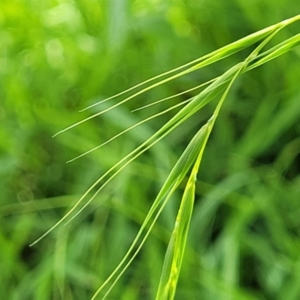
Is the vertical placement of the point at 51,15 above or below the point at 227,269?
above

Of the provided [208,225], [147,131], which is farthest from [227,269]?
[147,131]

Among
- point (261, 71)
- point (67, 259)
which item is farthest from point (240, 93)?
point (67, 259)

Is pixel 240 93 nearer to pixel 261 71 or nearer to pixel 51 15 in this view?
pixel 261 71

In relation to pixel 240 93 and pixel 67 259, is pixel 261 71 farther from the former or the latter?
pixel 67 259

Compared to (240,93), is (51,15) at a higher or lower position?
higher

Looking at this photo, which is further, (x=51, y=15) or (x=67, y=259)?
(x=51, y=15)

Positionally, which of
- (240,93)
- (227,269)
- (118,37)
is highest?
(118,37)

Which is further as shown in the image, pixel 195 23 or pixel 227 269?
pixel 195 23
